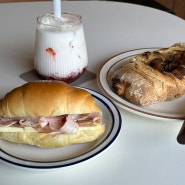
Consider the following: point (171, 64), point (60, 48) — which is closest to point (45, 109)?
point (60, 48)

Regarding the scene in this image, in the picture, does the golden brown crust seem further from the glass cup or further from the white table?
the glass cup

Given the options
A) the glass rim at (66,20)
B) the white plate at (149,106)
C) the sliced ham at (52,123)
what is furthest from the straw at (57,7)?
the sliced ham at (52,123)

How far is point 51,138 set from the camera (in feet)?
2.04

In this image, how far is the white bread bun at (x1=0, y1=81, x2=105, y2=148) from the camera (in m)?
0.62

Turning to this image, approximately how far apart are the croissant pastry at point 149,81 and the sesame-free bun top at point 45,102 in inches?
5.8

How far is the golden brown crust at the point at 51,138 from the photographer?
2.04 ft

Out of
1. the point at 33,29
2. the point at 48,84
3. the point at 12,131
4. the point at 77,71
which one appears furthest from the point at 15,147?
the point at 33,29

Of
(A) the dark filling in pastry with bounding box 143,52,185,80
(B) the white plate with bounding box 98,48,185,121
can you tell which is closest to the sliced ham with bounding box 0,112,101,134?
(B) the white plate with bounding box 98,48,185,121

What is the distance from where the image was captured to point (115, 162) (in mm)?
623

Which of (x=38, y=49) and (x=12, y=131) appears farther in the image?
(x=38, y=49)

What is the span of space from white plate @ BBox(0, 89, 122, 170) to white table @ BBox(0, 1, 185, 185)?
0.02 metres

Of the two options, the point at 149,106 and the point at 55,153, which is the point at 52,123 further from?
the point at 149,106

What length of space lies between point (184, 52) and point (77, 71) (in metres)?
0.27

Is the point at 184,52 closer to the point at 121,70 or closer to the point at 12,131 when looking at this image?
the point at 121,70
